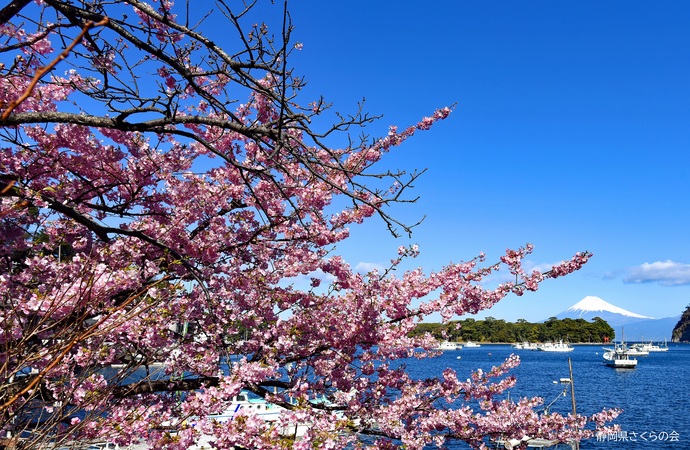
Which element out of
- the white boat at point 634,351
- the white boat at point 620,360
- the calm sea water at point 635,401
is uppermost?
the white boat at point 634,351

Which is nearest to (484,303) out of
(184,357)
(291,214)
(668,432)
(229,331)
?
(291,214)

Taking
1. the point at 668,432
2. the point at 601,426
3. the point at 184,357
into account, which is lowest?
the point at 668,432

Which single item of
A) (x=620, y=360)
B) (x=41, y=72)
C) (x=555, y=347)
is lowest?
(x=620, y=360)

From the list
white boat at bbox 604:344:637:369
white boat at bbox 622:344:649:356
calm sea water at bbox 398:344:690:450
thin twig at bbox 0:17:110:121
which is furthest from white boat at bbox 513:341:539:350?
thin twig at bbox 0:17:110:121

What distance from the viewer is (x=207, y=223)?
681cm

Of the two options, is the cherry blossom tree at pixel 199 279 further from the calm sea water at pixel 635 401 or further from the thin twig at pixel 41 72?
the calm sea water at pixel 635 401

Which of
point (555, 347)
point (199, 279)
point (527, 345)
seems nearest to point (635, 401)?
point (199, 279)

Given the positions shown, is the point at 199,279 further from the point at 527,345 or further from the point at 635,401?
the point at 527,345

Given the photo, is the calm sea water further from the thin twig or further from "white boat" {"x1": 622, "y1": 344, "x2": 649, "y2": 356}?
"white boat" {"x1": 622, "y1": 344, "x2": 649, "y2": 356}

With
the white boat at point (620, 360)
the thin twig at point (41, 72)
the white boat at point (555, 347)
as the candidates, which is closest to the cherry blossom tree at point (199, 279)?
the thin twig at point (41, 72)

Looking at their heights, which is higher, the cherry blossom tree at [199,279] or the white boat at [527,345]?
the white boat at [527,345]

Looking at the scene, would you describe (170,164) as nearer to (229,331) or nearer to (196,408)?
(229,331)

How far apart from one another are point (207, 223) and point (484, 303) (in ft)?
17.4

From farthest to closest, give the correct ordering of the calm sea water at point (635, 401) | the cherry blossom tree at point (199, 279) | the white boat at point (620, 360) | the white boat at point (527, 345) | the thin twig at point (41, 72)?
the white boat at point (527, 345), the white boat at point (620, 360), the calm sea water at point (635, 401), the cherry blossom tree at point (199, 279), the thin twig at point (41, 72)
